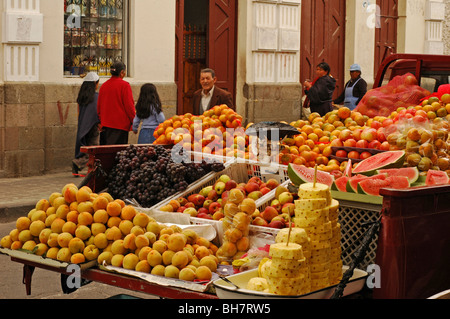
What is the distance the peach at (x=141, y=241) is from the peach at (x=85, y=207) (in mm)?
454

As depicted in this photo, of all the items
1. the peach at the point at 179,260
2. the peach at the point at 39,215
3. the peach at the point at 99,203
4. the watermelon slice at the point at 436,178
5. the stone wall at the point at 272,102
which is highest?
Result: the stone wall at the point at 272,102

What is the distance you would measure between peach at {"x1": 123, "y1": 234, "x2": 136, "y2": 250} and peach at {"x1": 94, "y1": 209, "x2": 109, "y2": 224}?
274 millimetres

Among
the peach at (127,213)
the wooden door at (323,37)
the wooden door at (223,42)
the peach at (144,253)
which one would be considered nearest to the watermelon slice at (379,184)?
the peach at (144,253)

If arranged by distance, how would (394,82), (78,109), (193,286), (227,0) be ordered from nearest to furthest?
(193,286)
(394,82)
(78,109)
(227,0)

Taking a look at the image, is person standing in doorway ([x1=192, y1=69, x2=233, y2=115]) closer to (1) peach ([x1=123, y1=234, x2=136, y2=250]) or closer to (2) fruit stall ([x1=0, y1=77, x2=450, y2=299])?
(2) fruit stall ([x1=0, y1=77, x2=450, y2=299])

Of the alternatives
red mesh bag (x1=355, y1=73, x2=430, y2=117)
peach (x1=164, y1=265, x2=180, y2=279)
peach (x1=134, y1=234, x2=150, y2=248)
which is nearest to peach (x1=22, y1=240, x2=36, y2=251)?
peach (x1=134, y1=234, x2=150, y2=248)

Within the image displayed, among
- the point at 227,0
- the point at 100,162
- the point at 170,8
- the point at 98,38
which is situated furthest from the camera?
the point at 227,0

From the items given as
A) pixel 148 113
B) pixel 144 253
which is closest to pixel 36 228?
pixel 144 253

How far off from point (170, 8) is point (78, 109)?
3.08m

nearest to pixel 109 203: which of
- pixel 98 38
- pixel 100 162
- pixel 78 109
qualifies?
pixel 100 162

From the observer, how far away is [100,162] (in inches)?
232

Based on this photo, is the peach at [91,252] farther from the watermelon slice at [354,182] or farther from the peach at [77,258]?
the watermelon slice at [354,182]

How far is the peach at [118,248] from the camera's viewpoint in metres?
4.42

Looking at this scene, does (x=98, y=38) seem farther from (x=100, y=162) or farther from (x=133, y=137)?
(x=100, y=162)
